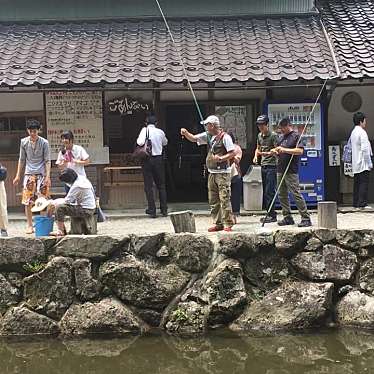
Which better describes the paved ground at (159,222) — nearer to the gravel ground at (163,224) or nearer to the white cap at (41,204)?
the gravel ground at (163,224)

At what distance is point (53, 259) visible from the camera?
6.95 metres

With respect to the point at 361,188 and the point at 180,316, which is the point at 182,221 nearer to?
the point at 180,316

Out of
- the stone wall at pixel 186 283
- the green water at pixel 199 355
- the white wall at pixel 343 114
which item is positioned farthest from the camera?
the white wall at pixel 343 114

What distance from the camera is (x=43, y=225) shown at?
7875 millimetres

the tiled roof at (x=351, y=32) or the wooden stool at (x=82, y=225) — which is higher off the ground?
the tiled roof at (x=351, y=32)

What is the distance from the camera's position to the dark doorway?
41.2ft

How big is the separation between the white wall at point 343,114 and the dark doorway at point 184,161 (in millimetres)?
2799

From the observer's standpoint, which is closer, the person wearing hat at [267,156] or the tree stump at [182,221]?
the tree stump at [182,221]

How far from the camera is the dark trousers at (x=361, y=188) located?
10461mm

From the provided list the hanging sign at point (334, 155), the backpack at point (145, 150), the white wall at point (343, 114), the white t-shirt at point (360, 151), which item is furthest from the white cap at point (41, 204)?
the white wall at point (343, 114)

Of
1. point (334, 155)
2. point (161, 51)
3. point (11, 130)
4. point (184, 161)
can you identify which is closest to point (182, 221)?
point (334, 155)

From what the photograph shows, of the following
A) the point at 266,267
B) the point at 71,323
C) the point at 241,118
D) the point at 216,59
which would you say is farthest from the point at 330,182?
the point at 71,323

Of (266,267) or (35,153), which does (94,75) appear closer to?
(35,153)

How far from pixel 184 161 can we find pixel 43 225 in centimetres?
614
